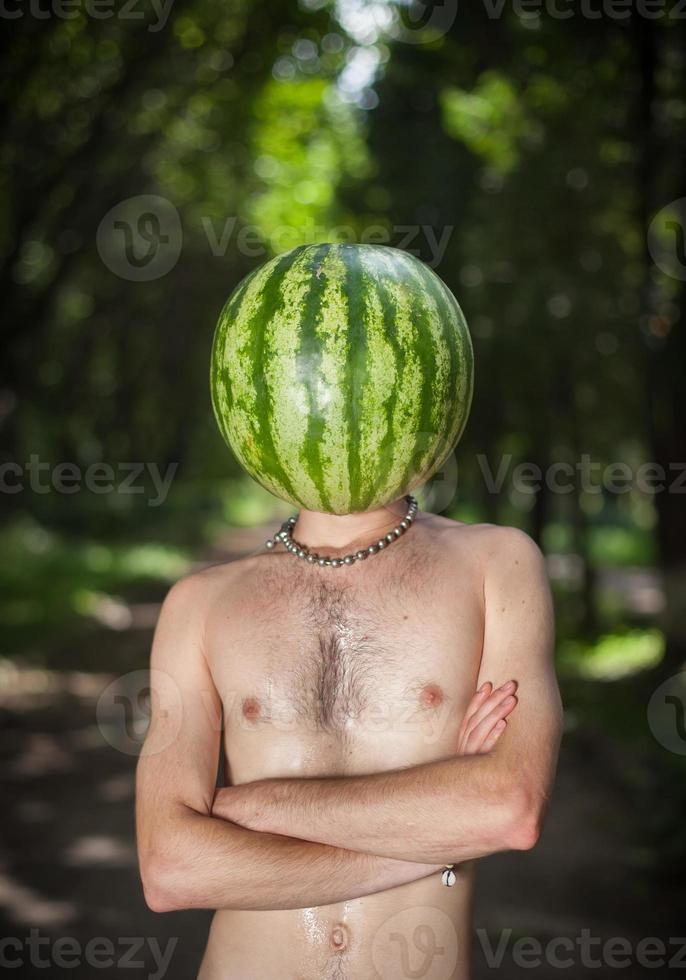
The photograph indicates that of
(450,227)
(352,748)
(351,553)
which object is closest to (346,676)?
(352,748)

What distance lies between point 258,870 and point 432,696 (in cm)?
64

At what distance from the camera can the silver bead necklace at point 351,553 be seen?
2869 millimetres

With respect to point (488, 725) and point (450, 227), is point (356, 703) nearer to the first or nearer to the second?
point (488, 725)

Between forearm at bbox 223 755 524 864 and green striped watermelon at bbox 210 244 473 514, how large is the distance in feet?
2.39

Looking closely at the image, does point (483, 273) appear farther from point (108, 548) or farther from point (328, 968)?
point (108, 548)

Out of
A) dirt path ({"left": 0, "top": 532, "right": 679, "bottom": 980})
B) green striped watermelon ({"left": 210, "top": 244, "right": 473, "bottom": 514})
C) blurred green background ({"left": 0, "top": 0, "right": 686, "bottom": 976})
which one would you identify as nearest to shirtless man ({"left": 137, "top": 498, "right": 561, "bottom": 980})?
green striped watermelon ({"left": 210, "top": 244, "right": 473, "bottom": 514})

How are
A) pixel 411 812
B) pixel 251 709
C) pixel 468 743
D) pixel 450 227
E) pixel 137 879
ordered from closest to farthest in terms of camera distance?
pixel 411 812
pixel 468 743
pixel 251 709
pixel 137 879
pixel 450 227

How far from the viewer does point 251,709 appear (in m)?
2.79

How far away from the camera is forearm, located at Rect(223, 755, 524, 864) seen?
2443 millimetres

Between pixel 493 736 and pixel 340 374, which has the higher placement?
pixel 340 374

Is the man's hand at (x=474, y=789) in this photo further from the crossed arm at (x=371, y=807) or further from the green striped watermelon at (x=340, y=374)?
the green striped watermelon at (x=340, y=374)

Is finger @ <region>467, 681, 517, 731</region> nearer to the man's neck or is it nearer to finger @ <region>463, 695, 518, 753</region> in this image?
finger @ <region>463, 695, 518, 753</region>

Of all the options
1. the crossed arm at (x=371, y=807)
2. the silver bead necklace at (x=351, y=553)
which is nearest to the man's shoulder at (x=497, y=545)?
the crossed arm at (x=371, y=807)

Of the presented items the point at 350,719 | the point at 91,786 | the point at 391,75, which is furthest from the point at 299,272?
the point at 391,75
